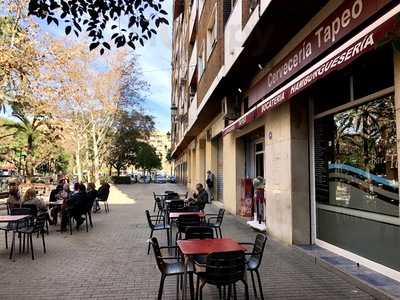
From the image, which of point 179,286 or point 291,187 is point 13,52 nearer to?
point 291,187

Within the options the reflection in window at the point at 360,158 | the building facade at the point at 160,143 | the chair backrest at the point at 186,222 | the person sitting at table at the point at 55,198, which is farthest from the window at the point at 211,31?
the building facade at the point at 160,143

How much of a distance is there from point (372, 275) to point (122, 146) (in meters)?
53.8

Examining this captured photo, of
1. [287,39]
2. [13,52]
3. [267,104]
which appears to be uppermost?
[13,52]

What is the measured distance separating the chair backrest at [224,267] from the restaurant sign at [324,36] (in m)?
3.39

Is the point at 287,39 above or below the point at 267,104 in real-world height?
above

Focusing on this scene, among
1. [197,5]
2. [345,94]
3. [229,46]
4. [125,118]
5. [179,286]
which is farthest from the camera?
[125,118]

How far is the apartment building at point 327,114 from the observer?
5.84 m

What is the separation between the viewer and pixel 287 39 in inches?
347

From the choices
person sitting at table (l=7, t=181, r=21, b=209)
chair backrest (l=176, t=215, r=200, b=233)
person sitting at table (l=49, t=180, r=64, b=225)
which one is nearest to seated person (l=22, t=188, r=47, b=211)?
person sitting at table (l=7, t=181, r=21, b=209)

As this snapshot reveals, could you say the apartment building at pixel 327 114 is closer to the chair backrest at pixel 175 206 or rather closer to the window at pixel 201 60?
the chair backrest at pixel 175 206

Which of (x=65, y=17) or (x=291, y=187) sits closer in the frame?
(x=65, y=17)

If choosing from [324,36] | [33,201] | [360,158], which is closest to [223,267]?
[360,158]

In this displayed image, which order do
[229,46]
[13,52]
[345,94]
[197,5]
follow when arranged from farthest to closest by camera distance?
[197,5] < [13,52] < [229,46] < [345,94]

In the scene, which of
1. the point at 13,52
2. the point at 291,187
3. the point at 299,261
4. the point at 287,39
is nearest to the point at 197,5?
the point at 13,52
